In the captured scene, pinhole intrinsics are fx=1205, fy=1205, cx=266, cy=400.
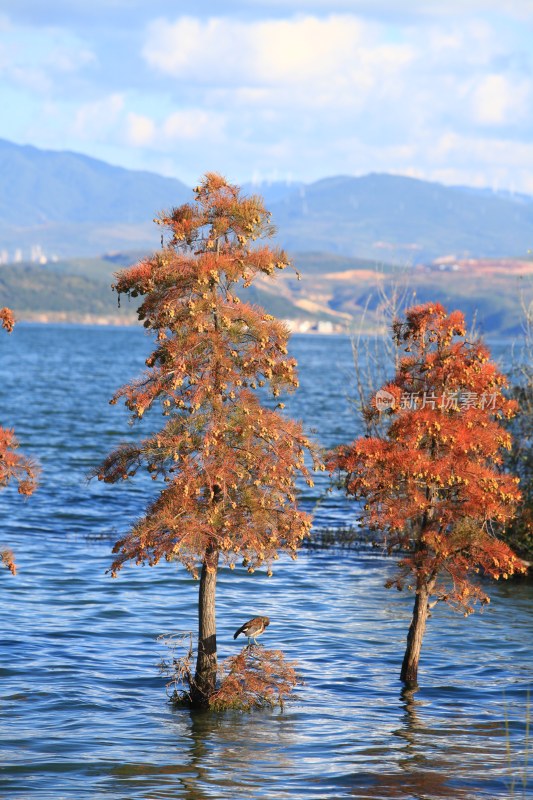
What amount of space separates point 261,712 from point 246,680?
3.54 feet

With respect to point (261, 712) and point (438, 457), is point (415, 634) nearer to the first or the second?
point (261, 712)

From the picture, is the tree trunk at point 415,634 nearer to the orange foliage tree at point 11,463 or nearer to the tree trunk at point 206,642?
the tree trunk at point 206,642

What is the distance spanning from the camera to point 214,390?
1788 cm

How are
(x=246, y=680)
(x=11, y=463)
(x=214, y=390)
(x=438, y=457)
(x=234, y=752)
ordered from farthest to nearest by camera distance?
1. (x=246, y=680)
2. (x=438, y=457)
3. (x=214, y=390)
4. (x=234, y=752)
5. (x=11, y=463)

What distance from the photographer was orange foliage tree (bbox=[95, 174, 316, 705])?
17.7 meters

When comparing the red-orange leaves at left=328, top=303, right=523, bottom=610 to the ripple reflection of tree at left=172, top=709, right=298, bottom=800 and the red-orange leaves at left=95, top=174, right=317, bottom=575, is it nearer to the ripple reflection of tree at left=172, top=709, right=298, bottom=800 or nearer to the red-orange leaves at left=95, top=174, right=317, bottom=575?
the red-orange leaves at left=95, top=174, right=317, bottom=575

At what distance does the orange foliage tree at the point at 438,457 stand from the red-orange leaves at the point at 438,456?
0.02m

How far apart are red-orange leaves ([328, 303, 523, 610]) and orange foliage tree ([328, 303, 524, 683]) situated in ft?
0.05

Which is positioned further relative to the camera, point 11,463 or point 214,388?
point 214,388

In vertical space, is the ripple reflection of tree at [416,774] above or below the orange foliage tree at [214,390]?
below

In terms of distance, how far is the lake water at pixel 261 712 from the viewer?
55.4 feet

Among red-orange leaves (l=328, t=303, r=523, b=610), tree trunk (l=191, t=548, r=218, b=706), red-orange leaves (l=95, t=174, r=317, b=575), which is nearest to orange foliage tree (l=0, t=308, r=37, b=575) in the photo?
red-orange leaves (l=95, t=174, r=317, b=575)

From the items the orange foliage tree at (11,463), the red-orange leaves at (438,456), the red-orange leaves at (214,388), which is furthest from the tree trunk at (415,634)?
the orange foliage tree at (11,463)

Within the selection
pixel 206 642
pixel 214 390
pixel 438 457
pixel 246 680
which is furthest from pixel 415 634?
pixel 214 390
